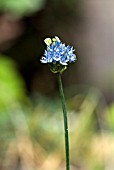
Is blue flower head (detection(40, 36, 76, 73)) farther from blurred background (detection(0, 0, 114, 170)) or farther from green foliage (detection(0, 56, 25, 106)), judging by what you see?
green foliage (detection(0, 56, 25, 106))

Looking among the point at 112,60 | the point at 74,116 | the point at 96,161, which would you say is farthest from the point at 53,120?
the point at 112,60

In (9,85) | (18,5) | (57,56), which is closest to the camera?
(57,56)

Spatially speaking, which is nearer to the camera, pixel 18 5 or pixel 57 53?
pixel 57 53

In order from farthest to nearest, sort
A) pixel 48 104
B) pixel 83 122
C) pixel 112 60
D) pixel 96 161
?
pixel 112 60
pixel 48 104
pixel 83 122
pixel 96 161

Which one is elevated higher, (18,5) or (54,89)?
(18,5)

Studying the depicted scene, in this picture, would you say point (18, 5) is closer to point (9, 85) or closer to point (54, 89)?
point (9, 85)

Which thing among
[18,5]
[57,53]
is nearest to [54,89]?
[18,5]

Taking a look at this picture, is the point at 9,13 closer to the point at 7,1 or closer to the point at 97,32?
the point at 7,1
